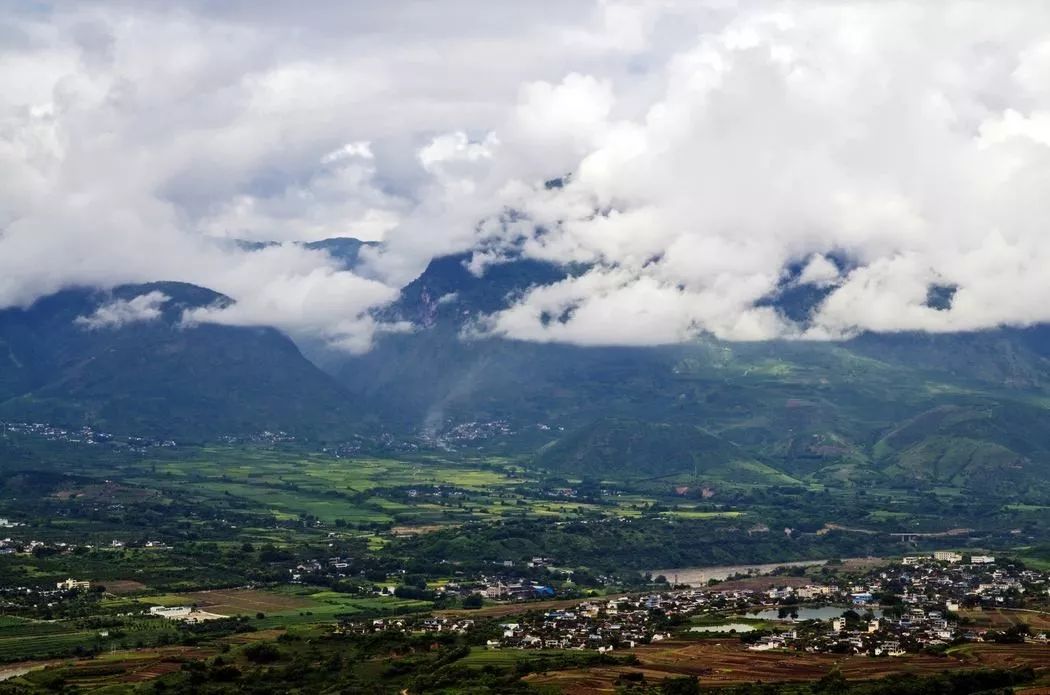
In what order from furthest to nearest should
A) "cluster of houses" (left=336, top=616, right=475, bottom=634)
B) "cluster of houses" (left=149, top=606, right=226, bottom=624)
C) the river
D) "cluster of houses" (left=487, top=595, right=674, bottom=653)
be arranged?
1. the river
2. "cluster of houses" (left=149, top=606, right=226, bottom=624)
3. "cluster of houses" (left=336, top=616, right=475, bottom=634)
4. "cluster of houses" (left=487, top=595, right=674, bottom=653)

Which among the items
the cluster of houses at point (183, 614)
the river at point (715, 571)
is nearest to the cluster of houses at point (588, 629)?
the cluster of houses at point (183, 614)

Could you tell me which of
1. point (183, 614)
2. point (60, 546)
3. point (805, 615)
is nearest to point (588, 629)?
point (805, 615)

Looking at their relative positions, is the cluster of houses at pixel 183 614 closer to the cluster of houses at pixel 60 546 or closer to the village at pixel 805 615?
the village at pixel 805 615

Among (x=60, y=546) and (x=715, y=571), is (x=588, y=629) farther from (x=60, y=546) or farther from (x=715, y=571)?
(x=60, y=546)

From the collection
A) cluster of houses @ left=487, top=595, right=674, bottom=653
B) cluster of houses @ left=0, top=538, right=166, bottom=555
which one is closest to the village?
cluster of houses @ left=487, top=595, right=674, bottom=653

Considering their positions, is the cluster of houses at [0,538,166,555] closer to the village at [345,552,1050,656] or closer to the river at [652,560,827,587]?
the village at [345,552,1050,656]

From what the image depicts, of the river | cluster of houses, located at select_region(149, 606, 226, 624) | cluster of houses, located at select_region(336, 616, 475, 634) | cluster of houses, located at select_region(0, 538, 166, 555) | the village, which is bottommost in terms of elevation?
the river

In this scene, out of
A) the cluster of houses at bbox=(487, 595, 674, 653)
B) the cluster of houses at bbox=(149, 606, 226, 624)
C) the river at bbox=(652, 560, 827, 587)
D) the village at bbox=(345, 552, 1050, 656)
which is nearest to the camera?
the village at bbox=(345, 552, 1050, 656)

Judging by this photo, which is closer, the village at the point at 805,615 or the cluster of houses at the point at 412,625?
the village at the point at 805,615

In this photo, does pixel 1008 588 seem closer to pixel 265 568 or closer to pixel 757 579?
pixel 757 579

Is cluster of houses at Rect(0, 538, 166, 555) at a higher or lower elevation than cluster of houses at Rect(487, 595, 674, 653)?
higher
